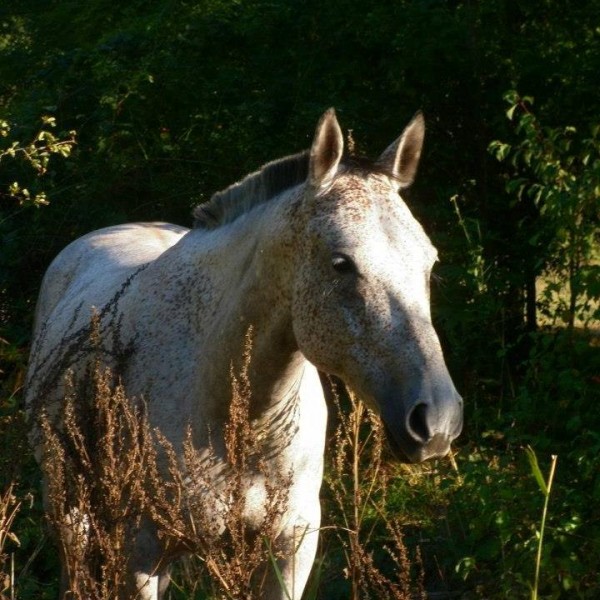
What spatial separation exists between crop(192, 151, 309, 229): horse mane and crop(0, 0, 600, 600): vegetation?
154cm

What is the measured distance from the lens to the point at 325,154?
3398mm

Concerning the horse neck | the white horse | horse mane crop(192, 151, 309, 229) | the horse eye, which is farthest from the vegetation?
the horse eye

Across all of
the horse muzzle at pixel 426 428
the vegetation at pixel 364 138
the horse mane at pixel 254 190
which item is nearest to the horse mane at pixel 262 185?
the horse mane at pixel 254 190

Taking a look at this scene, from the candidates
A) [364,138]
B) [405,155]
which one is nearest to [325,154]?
[405,155]

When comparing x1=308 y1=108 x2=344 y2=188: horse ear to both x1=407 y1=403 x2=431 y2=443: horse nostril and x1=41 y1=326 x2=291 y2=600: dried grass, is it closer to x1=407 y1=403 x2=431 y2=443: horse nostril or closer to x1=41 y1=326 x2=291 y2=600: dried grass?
x1=41 y1=326 x2=291 y2=600: dried grass

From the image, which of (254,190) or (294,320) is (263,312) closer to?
(294,320)

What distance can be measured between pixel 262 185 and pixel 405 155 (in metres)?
0.49

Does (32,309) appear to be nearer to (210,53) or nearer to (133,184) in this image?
(133,184)

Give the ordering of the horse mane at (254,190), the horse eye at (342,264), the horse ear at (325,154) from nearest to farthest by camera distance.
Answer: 1. the horse eye at (342,264)
2. the horse ear at (325,154)
3. the horse mane at (254,190)

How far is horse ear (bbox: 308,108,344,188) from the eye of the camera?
337 centimetres

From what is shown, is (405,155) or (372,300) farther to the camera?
(405,155)

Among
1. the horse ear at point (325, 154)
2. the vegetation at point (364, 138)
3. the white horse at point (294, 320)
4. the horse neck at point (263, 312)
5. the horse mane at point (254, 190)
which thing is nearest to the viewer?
the white horse at point (294, 320)

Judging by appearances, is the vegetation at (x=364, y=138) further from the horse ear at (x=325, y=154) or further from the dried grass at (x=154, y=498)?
the horse ear at (x=325, y=154)

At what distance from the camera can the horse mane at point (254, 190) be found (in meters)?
3.66
